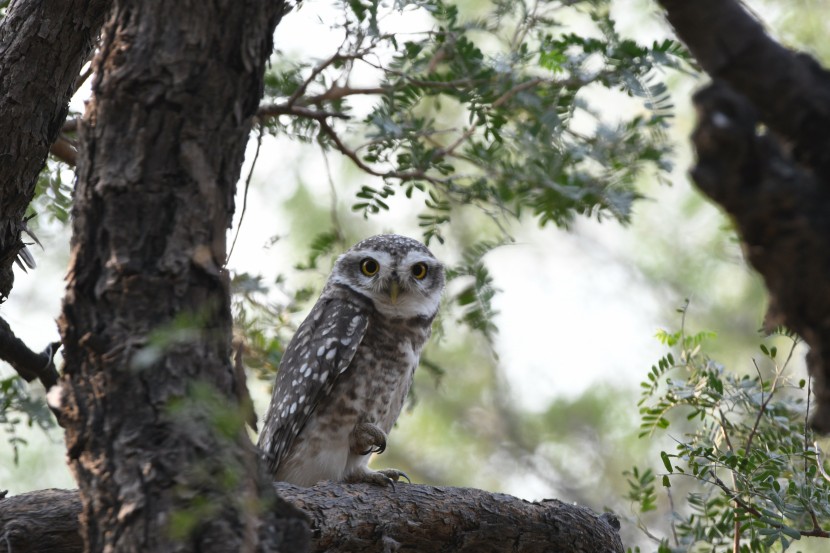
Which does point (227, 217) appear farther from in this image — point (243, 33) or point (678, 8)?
point (678, 8)

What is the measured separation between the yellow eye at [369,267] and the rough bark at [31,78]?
1398 millimetres

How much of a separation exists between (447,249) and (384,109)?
16.3ft

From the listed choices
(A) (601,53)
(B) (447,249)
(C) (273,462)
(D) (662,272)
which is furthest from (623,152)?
(D) (662,272)

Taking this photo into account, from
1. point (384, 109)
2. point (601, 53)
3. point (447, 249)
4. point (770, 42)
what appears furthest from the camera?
point (447, 249)

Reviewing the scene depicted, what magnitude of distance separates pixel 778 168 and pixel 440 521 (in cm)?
179

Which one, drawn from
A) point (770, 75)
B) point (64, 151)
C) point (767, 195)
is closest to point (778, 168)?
point (767, 195)

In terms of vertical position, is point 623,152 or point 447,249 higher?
point 447,249

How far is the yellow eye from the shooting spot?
375 centimetres

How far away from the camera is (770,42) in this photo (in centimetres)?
139

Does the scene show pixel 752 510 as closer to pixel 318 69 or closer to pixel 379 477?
pixel 379 477

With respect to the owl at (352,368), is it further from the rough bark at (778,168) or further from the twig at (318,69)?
the rough bark at (778,168)

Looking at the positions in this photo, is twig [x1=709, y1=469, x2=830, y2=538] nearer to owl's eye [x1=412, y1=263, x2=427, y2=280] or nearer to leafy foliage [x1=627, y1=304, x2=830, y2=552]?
leafy foliage [x1=627, y1=304, x2=830, y2=552]

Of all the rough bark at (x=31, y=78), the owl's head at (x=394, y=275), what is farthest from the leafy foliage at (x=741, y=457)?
the rough bark at (x=31, y=78)

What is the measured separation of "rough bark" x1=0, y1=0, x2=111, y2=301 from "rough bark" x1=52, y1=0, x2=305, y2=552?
1.06 metres
